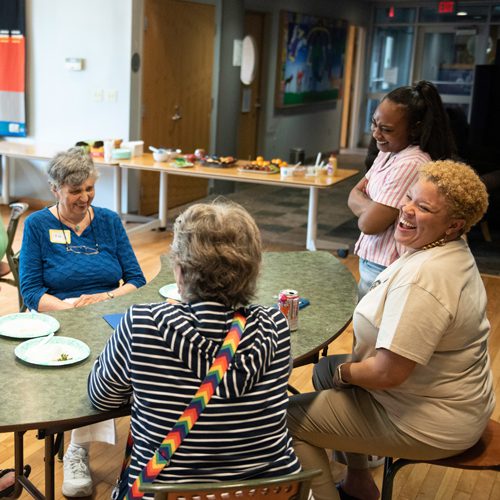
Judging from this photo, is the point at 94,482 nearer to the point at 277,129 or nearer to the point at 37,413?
the point at 37,413

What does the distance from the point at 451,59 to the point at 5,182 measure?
8651 millimetres

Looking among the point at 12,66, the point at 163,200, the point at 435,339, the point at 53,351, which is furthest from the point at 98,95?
the point at 435,339

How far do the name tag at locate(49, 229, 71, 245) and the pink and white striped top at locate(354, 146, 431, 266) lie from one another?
113 cm

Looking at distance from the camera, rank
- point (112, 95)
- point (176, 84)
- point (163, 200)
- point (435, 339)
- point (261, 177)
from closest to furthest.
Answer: point (435, 339), point (261, 177), point (163, 200), point (112, 95), point (176, 84)

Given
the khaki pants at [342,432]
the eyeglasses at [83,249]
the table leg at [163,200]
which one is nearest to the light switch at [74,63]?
the table leg at [163,200]

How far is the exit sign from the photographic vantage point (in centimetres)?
1221

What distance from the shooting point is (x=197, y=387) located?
1457 millimetres

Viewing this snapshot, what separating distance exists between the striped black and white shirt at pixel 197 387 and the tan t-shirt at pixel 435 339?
435 millimetres

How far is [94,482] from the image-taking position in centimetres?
257

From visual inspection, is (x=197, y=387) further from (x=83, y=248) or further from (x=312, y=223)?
(x=312, y=223)

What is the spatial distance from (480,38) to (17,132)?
8.43 meters

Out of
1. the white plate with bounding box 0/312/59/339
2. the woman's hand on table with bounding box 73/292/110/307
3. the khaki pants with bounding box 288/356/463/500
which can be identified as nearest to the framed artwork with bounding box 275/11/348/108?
the woman's hand on table with bounding box 73/292/110/307

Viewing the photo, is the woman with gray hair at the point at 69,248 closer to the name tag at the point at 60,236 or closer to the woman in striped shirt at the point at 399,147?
the name tag at the point at 60,236

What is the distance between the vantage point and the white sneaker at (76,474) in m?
2.46
